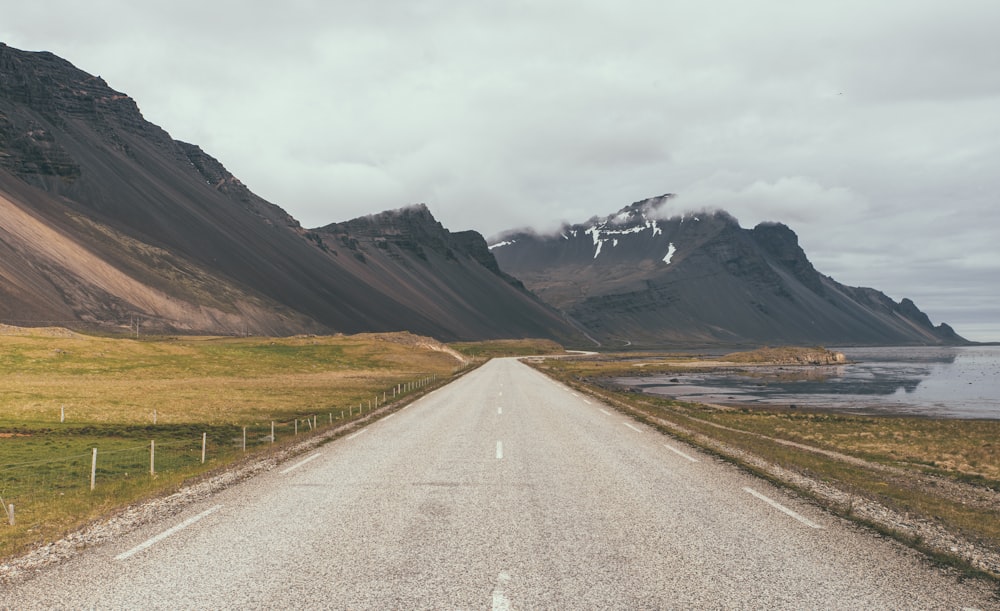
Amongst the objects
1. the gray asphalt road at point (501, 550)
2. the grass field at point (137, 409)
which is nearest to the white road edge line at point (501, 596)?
the gray asphalt road at point (501, 550)

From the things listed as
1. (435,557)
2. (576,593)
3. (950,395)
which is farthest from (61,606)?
(950,395)

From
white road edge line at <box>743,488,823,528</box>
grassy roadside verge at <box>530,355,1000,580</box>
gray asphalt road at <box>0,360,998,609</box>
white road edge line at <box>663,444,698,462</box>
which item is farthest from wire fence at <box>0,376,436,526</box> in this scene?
grassy roadside verge at <box>530,355,1000,580</box>

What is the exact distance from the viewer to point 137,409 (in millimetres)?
35875

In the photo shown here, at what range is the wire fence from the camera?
13.6m

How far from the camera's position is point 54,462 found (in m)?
20.1

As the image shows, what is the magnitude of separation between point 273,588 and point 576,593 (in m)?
3.60

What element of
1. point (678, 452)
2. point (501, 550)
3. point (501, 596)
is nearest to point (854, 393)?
point (678, 452)

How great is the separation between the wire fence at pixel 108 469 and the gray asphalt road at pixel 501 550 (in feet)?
Result: 12.3

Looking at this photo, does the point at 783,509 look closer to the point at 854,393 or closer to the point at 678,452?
the point at 678,452

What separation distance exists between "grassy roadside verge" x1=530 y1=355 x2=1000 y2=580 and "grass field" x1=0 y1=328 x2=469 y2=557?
45.7ft

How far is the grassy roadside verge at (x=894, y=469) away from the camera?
988cm

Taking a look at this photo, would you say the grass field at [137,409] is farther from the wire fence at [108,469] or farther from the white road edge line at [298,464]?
the white road edge line at [298,464]

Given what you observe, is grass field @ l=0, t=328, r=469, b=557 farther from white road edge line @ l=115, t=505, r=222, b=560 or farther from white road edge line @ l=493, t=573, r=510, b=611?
white road edge line @ l=493, t=573, r=510, b=611

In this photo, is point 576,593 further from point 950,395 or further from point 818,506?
point 950,395
